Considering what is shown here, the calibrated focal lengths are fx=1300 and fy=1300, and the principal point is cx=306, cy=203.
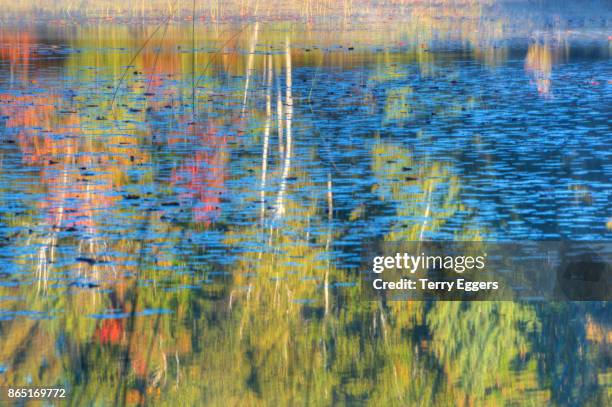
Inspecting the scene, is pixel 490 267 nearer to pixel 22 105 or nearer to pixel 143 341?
pixel 143 341

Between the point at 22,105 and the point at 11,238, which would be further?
the point at 22,105

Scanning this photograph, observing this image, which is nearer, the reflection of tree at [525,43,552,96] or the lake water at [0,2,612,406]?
the lake water at [0,2,612,406]

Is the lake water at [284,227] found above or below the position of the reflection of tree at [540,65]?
above

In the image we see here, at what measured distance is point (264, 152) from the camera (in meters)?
12.9

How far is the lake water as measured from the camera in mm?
6625

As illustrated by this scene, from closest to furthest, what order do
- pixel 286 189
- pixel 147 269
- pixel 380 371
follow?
pixel 380 371, pixel 147 269, pixel 286 189

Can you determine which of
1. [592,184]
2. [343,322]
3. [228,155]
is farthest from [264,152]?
[343,322]

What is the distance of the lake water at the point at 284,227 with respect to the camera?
6.62 m

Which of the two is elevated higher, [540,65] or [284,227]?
[284,227]

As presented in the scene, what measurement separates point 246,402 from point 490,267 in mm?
2705

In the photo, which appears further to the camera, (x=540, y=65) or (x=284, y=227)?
(x=540, y=65)

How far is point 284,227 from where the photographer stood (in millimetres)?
9523

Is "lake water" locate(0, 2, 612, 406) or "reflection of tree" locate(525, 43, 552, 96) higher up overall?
"lake water" locate(0, 2, 612, 406)

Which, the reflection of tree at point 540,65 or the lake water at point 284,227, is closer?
the lake water at point 284,227
